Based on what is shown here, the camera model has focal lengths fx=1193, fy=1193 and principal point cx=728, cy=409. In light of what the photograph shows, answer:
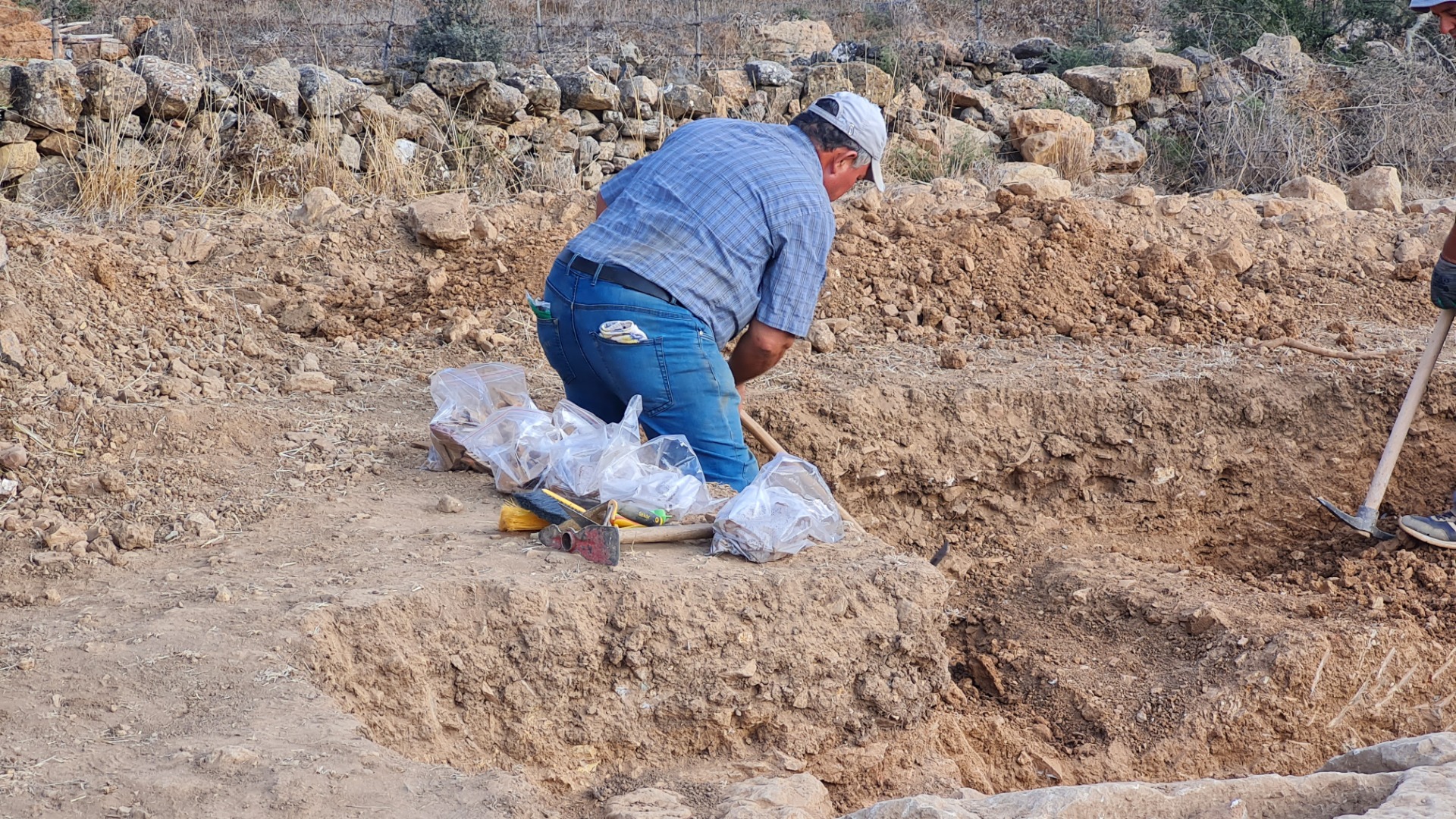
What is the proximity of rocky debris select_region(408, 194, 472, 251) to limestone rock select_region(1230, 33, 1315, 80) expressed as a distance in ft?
23.0

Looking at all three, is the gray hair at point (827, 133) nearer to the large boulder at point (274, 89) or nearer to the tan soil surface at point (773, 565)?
the tan soil surface at point (773, 565)

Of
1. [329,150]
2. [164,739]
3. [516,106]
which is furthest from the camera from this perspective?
[516,106]

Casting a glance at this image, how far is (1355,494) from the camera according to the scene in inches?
191

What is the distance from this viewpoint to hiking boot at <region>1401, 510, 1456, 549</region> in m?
4.01

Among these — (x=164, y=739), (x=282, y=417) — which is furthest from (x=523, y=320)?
(x=164, y=739)

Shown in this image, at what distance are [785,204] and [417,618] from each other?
1514 mm

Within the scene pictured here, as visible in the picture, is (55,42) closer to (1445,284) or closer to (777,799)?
(777,799)

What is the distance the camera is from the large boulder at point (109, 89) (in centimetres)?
662

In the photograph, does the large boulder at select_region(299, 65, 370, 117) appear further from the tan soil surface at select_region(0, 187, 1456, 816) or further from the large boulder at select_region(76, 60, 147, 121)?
the tan soil surface at select_region(0, 187, 1456, 816)

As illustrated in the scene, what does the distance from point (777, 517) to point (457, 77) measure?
18.5ft

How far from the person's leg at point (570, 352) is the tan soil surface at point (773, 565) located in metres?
0.45

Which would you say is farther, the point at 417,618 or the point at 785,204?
the point at 785,204

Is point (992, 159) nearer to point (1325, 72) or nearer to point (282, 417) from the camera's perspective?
point (1325, 72)

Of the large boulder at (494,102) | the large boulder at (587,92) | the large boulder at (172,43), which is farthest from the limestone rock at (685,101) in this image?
the large boulder at (172,43)
